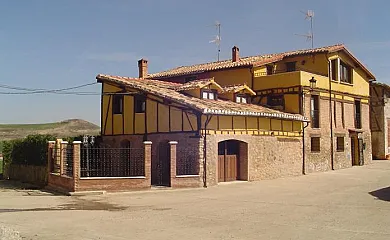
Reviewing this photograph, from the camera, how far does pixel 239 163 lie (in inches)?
861

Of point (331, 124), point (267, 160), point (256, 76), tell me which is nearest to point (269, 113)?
point (267, 160)

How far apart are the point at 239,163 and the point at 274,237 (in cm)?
1306

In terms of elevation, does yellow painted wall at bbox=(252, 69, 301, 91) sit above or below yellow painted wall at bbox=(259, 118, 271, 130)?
above

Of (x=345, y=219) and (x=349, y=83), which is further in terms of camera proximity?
(x=349, y=83)

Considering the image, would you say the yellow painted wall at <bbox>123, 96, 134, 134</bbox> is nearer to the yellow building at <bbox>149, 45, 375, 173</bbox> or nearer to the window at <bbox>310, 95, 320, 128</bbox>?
the yellow building at <bbox>149, 45, 375, 173</bbox>

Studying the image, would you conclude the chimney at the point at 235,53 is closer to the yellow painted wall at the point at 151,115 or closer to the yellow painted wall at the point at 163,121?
the yellow painted wall at the point at 163,121

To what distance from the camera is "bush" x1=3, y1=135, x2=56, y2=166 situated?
22.8 metres

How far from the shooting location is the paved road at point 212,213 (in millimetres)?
9328

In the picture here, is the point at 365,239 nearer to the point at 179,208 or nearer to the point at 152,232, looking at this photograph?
the point at 152,232

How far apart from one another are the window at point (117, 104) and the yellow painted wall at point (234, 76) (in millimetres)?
7653

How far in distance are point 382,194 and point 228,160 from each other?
740 centimetres

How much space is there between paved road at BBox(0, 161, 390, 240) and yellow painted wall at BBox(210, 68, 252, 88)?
9.93m

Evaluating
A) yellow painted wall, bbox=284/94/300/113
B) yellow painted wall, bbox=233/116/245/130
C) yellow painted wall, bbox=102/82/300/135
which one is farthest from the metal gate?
yellow painted wall, bbox=284/94/300/113

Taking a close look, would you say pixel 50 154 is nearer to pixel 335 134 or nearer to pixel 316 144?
pixel 316 144
